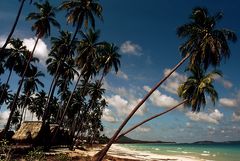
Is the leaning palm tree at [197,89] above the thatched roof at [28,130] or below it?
above

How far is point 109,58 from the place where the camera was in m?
41.8

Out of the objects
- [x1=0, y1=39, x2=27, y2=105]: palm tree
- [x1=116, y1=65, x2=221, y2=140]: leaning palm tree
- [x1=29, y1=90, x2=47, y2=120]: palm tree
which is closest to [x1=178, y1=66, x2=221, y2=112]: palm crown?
[x1=116, y1=65, x2=221, y2=140]: leaning palm tree

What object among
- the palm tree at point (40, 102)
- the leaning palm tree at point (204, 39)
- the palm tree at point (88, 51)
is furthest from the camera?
the palm tree at point (40, 102)

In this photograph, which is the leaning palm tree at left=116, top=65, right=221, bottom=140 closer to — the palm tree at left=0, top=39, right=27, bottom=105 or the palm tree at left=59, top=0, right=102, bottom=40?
the palm tree at left=59, top=0, right=102, bottom=40

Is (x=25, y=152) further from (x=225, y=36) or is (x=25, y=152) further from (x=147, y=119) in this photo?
(x=225, y=36)

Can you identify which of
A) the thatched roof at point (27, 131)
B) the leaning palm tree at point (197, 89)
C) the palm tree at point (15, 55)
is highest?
the palm tree at point (15, 55)

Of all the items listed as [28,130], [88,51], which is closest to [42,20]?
[88,51]

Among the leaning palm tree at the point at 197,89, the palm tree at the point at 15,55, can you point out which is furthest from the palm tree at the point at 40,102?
the leaning palm tree at the point at 197,89

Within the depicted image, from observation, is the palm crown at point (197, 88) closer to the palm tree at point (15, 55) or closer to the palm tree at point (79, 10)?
the palm tree at point (79, 10)

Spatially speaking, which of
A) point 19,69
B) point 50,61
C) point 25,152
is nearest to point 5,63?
point 19,69

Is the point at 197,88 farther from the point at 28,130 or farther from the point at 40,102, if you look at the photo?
A: the point at 40,102

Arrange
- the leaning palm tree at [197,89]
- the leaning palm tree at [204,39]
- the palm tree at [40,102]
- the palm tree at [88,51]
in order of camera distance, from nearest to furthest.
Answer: the leaning palm tree at [204,39]
the leaning palm tree at [197,89]
the palm tree at [88,51]
the palm tree at [40,102]

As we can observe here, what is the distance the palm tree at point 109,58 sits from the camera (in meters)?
42.0

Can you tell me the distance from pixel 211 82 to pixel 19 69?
99.3 feet
